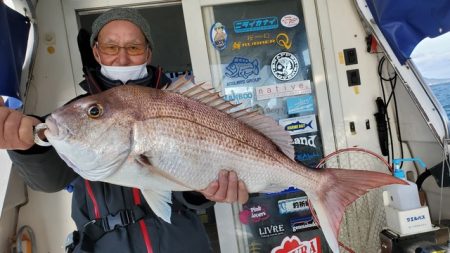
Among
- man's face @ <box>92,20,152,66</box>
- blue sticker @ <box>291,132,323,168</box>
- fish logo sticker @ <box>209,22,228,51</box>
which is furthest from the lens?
blue sticker @ <box>291,132,323,168</box>

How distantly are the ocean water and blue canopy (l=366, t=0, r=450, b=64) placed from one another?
0.35 metres

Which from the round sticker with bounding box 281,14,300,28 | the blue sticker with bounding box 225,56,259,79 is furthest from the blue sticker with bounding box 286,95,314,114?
the round sticker with bounding box 281,14,300,28

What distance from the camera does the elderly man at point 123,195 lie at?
1473mm

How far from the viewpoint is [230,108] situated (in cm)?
151

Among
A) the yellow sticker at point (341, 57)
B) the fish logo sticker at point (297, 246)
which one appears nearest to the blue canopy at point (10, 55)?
the fish logo sticker at point (297, 246)

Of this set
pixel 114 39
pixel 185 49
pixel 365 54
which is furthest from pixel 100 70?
pixel 185 49

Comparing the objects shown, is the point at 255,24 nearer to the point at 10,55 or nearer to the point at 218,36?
the point at 218,36

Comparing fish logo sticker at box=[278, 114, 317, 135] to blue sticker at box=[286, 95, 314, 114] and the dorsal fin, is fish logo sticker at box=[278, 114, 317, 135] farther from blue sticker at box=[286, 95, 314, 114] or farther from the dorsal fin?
the dorsal fin

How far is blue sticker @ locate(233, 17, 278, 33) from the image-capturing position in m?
3.27

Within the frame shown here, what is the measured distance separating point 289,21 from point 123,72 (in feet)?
6.82

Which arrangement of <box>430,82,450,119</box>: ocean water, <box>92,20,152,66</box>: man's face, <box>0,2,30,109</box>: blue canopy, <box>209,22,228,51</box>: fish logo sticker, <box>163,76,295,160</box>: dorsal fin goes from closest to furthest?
<box>163,76,295,160</box>: dorsal fin < <box>92,20,152,66</box>: man's face < <box>0,2,30,109</box>: blue canopy < <box>430,82,450,119</box>: ocean water < <box>209,22,228,51</box>: fish logo sticker

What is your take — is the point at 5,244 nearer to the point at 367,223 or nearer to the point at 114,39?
the point at 114,39

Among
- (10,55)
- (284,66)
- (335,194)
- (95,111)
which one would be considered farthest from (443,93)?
(10,55)

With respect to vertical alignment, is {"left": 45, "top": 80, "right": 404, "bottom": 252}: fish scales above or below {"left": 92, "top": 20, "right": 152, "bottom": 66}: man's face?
below
